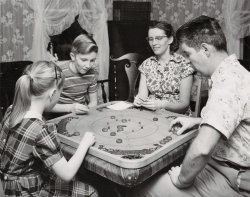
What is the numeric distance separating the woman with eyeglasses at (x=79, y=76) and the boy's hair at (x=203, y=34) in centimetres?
96

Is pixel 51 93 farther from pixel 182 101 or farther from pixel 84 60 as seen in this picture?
pixel 182 101

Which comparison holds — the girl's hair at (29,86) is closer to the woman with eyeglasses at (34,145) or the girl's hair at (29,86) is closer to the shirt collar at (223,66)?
the woman with eyeglasses at (34,145)

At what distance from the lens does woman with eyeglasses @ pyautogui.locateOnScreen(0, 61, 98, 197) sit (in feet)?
5.15

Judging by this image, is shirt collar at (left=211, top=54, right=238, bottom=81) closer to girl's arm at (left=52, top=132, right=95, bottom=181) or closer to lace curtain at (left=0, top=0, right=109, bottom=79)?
girl's arm at (left=52, top=132, right=95, bottom=181)

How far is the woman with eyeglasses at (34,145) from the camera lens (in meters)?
1.57

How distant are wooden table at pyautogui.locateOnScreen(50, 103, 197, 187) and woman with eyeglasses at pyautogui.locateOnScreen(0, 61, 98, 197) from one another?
0.42 feet

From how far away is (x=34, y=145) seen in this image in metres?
1.57

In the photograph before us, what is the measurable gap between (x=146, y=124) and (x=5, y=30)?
2018 mm

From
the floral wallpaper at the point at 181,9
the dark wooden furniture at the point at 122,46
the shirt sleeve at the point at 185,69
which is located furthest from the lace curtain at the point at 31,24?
the shirt sleeve at the point at 185,69

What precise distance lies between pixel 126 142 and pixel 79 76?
1114 mm

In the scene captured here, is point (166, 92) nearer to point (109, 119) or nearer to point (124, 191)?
point (109, 119)

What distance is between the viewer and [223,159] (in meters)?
1.76

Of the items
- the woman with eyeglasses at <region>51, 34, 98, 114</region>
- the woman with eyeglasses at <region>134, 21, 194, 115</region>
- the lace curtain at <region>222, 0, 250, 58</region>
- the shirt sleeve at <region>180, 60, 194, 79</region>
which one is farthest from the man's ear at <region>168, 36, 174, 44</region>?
the lace curtain at <region>222, 0, 250, 58</region>

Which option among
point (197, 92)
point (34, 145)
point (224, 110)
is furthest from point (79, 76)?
point (197, 92)
